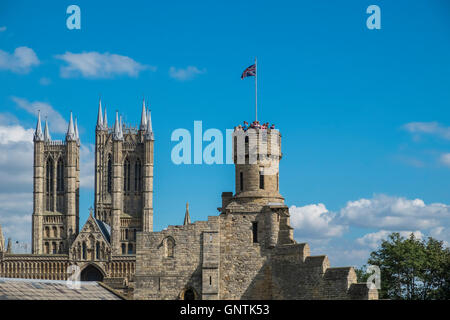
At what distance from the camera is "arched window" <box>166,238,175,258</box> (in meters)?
57.5

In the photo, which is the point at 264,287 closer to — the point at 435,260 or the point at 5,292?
the point at 5,292

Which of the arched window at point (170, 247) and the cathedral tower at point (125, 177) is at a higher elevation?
the cathedral tower at point (125, 177)

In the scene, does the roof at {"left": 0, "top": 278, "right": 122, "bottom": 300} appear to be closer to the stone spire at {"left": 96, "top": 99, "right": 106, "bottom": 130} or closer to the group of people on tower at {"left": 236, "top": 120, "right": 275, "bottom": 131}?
the group of people on tower at {"left": 236, "top": 120, "right": 275, "bottom": 131}

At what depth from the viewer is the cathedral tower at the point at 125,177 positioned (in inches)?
6255

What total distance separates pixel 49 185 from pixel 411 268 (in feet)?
334

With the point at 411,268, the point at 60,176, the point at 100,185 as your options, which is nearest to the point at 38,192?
the point at 60,176

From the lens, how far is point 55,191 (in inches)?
6358

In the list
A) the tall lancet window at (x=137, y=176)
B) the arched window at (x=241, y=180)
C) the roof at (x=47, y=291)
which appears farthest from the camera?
the tall lancet window at (x=137, y=176)

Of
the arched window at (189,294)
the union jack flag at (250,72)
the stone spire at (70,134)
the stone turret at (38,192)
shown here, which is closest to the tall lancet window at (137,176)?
the stone spire at (70,134)

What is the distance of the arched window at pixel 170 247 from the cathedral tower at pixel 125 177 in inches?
3946

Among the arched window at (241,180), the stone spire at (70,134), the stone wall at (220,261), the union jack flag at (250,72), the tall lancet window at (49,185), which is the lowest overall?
the stone wall at (220,261)

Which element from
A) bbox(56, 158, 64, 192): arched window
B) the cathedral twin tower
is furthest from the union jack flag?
bbox(56, 158, 64, 192): arched window

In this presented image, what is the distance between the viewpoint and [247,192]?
188ft

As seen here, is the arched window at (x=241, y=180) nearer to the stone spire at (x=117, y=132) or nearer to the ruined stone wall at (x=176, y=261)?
the ruined stone wall at (x=176, y=261)
